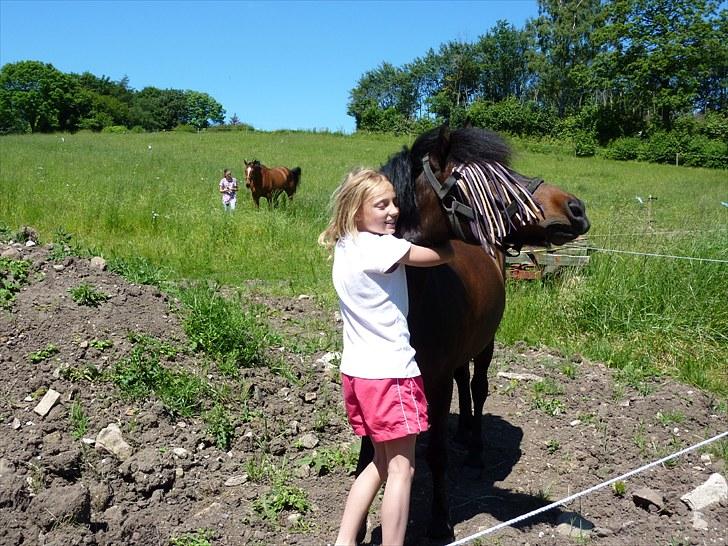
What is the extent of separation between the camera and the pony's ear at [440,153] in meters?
3.08

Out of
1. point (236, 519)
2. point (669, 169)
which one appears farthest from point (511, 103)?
point (236, 519)

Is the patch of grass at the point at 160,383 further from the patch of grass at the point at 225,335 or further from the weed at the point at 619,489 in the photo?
the weed at the point at 619,489

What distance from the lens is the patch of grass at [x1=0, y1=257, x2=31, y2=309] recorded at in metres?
5.63

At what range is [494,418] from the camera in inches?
221

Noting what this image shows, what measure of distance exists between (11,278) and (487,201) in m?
4.84

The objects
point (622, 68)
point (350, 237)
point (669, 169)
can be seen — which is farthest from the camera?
point (622, 68)

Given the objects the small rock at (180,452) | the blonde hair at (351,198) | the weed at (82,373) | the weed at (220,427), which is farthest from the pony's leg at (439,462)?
the weed at (82,373)

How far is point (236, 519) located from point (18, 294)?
325 cm

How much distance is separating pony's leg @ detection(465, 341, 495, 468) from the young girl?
6.45ft

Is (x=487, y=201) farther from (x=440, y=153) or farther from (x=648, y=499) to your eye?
(x=648, y=499)

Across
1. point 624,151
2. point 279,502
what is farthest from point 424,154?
point 624,151

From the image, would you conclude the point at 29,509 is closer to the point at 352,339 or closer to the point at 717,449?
the point at 352,339

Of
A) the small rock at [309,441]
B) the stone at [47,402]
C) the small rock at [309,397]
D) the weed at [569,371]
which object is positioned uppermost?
the stone at [47,402]

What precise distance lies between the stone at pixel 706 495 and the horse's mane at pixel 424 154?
2474mm
